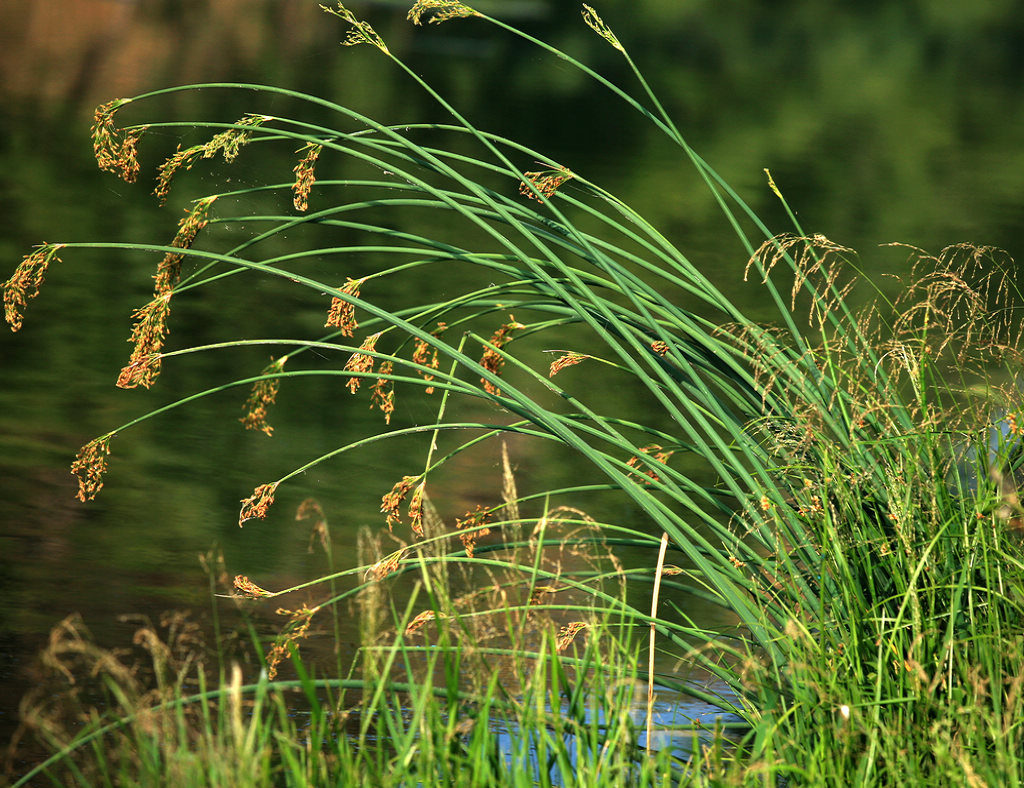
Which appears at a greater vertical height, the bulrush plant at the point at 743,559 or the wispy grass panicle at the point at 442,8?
the wispy grass panicle at the point at 442,8

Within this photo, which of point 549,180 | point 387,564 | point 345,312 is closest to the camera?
point 387,564

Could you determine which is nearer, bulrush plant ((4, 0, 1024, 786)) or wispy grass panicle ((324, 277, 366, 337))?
bulrush plant ((4, 0, 1024, 786))

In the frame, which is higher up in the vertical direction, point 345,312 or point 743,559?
point 345,312

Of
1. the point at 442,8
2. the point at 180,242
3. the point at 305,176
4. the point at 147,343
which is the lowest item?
the point at 147,343

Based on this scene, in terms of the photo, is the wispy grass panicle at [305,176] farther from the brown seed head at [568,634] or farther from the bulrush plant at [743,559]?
the brown seed head at [568,634]

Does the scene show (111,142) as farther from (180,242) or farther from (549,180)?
(549,180)

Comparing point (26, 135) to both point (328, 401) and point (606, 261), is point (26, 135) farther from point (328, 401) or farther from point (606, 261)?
point (606, 261)

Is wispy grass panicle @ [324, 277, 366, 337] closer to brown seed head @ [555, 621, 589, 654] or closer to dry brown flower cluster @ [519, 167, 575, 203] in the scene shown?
dry brown flower cluster @ [519, 167, 575, 203]

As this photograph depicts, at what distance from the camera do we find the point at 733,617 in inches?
169

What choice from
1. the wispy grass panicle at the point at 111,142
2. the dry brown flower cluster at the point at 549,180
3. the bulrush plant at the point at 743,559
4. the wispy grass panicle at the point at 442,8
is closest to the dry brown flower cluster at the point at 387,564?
the bulrush plant at the point at 743,559

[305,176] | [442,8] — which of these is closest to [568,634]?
[305,176]

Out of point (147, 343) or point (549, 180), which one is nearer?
point (147, 343)

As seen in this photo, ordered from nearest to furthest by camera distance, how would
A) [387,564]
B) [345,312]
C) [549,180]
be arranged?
[387,564] → [345,312] → [549,180]

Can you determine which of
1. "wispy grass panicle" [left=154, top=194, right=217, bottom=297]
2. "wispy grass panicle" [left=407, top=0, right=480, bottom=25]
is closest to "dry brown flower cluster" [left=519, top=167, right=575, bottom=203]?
"wispy grass panicle" [left=407, top=0, right=480, bottom=25]
